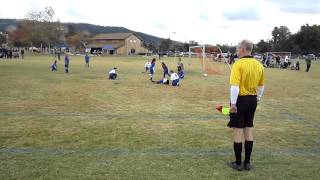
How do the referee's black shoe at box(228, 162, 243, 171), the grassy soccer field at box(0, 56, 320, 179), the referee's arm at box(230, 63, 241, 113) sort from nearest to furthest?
the referee's arm at box(230, 63, 241, 113)
the grassy soccer field at box(0, 56, 320, 179)
the referee's black shoe at box(228, 162, 243, 171)

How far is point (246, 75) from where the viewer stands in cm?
674

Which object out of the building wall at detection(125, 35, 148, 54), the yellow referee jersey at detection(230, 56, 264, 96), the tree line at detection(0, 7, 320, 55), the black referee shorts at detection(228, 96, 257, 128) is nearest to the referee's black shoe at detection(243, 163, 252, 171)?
the black referee shorts at detection(228, 96, 257, 128)

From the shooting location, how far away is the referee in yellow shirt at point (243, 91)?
21.9ft

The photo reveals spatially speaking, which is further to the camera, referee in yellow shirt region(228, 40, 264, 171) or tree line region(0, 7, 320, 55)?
tree line region(0, 7, 320, 55)

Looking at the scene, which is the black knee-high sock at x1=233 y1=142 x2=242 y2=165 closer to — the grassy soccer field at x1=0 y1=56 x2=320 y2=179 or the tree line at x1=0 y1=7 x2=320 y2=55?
the grassy soccer field at x1=0 y1=56 x2=320 y2=179

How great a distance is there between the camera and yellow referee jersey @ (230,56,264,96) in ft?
21.9

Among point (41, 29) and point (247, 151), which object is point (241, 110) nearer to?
point (247, 151)

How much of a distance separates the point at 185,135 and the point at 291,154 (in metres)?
2.43

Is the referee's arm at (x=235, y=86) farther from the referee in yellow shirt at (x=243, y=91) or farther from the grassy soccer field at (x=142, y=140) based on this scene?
the grassy soccer field at (x=142, y=140)

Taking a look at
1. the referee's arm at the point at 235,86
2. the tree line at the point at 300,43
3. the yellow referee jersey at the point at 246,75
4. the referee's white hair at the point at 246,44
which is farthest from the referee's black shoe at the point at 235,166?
the tree line at the point at 300,43

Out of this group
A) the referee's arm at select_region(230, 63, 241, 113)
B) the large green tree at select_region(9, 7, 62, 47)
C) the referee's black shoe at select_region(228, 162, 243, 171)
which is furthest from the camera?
the large green tree at select_region(9, 7, 62, 47)

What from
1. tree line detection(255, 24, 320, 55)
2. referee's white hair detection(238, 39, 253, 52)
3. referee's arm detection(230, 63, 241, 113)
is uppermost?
tree line detection(255, 24, 320, 55)

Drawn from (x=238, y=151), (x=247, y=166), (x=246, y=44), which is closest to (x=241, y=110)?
(x=238, y=151)

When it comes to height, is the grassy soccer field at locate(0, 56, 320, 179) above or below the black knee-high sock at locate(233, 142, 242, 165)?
below
